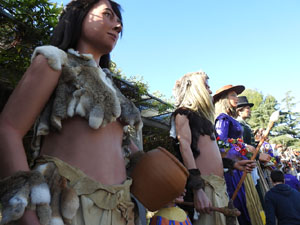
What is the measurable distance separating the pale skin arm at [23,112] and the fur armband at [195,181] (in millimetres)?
1488

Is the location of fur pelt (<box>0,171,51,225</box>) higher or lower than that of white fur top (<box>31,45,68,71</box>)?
lower

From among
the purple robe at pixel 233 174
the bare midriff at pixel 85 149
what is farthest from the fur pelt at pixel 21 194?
the purple robe at pixel 233 174

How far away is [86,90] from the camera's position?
1.25 metres

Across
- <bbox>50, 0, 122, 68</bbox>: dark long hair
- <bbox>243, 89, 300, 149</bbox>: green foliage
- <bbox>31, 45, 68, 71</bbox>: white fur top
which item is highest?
<bbox>50, 0, 122, 68</bbox>: dark long hair

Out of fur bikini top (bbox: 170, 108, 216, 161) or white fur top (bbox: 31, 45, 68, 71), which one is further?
fur bikini top (bbox: 170, 108, 216, 161)

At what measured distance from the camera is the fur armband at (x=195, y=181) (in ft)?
7.38

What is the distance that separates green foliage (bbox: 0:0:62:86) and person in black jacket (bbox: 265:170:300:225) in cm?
386

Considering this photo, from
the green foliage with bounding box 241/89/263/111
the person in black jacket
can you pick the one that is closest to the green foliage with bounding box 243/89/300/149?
the green foliage with bounding box 241/89/263/111

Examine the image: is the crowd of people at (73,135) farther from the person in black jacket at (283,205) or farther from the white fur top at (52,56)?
the person in black jacket at (283,205)

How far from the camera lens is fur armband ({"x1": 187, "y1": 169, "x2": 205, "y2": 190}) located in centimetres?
225

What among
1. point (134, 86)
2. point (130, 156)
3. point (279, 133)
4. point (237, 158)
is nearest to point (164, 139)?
point (134, 86)

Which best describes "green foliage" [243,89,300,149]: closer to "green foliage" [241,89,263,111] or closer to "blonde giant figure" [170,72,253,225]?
"green foliage" [241,89,263,111]

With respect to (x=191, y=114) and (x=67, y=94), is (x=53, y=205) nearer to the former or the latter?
(x=67, y=94)

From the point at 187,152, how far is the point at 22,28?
2610mm
